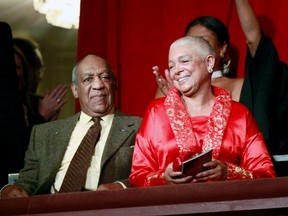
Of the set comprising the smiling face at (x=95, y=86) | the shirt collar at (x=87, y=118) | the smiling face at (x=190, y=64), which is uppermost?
the smiling face at (x=190, y=64)

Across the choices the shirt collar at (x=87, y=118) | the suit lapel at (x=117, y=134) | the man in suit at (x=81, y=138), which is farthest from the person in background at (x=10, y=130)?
the suit lapel at (x=117, y=134)

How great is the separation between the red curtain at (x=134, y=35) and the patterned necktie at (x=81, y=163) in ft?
2.29

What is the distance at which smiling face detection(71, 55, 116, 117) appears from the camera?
289 cm

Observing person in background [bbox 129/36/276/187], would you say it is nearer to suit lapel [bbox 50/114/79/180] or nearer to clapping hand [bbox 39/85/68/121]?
suit lapel [bbox 50/114/79/180]

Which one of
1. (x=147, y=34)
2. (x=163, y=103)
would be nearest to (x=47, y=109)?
(x=147, y=34)

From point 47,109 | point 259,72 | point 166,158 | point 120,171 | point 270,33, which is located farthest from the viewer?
point 47,109

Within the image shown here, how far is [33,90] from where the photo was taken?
12.1 feet

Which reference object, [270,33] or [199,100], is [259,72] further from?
[199,100]

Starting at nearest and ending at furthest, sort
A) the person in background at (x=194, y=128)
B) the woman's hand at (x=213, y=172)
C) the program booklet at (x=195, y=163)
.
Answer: the program booklet at (x=195, y=163), the woman's hand at (x=213, y=172), the person in background at (x=194, y=128)

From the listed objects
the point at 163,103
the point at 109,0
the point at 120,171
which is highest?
the point at 109,0

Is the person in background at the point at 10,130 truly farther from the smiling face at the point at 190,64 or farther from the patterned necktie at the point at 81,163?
the smiling face at the point at 190,64

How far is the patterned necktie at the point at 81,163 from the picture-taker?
8.82 ft

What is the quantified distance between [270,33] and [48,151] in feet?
3.32

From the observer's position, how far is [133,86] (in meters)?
3.53
